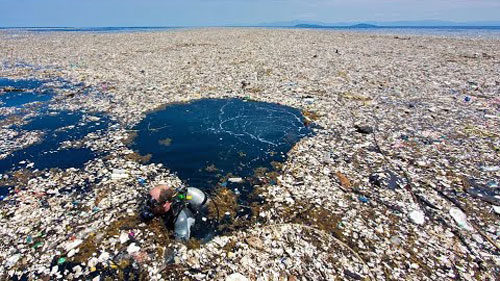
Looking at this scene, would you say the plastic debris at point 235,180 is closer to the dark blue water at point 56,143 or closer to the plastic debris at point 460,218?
the dark blue water at point 56,143

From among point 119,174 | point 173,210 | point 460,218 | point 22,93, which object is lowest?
point 460,218

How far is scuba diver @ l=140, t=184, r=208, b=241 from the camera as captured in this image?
17.3ft

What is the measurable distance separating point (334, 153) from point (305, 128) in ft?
6.84

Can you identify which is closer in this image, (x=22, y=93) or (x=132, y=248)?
(x=132, y=248)

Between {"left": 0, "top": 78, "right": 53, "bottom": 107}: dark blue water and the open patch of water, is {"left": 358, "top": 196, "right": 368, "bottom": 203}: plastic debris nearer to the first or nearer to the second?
the open patch of water

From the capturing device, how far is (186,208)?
559 centimetres

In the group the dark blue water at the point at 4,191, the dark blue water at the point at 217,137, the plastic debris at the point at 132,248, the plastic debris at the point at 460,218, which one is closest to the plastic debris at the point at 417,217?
the plastic debris at the point at 460,218

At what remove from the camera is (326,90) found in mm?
14758

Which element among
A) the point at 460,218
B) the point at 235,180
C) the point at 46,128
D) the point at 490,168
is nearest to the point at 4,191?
the point at 46,128

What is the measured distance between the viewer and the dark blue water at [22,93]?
13.5m

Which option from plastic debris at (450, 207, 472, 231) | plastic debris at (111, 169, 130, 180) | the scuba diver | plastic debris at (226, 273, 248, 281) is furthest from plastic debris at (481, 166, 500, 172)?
plastic debris at (111, 169, 130, 180)

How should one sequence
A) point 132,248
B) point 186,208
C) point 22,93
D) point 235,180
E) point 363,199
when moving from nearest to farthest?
1. point 132,248
2. point 186,208
3. point 363,199
4. point 235,180
5. point 22,93

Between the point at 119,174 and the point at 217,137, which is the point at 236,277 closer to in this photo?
the point at 119,174

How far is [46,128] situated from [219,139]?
6.84 metres
